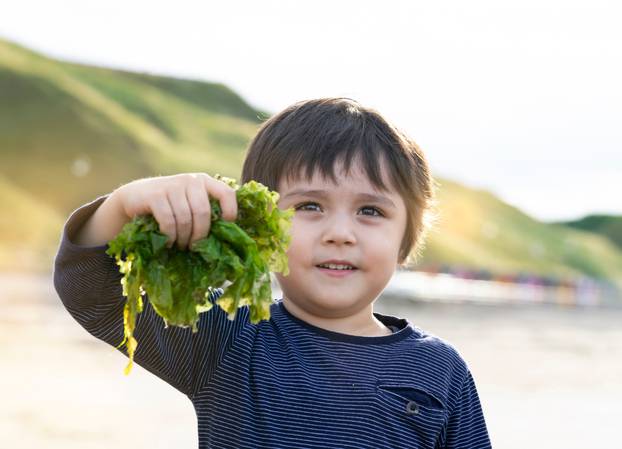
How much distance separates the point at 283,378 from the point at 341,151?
0.93 m

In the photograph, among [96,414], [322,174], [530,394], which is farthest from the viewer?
[530,394]

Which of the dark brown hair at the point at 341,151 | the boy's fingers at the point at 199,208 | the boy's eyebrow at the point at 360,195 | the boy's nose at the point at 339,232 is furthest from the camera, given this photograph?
the dark brown hair at the point at 341,151

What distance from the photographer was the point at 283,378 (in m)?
3.47

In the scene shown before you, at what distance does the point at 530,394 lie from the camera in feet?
41.0

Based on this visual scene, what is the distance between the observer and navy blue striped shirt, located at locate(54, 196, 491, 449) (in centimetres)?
330

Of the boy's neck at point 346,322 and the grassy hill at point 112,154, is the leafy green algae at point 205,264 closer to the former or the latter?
the boy's neck at point 346,322

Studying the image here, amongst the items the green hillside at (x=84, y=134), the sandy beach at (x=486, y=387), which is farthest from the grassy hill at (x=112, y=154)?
the sandy beach at (x=486, y=387)

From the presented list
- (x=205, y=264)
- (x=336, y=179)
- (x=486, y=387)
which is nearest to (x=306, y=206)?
(x=336, y=179)

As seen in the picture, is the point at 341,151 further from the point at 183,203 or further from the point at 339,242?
the point at 183,203

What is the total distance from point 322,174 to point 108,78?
11809 centimetres

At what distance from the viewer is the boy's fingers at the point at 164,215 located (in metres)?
2.67

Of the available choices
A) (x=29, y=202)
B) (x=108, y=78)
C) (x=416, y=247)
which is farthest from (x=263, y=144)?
(x=108, y=78)

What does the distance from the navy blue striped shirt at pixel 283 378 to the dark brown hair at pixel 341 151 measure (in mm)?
591

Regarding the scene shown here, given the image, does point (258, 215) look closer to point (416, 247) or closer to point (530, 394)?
point (416, 247)
